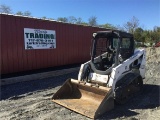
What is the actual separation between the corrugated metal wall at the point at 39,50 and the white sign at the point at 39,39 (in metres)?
0.17

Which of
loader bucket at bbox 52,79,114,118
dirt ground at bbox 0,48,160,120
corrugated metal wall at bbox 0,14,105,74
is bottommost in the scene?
dirt ground at bbox 0,48,160,120

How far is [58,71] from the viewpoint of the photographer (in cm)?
1040

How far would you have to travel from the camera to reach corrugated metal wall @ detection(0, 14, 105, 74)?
29.2 feet

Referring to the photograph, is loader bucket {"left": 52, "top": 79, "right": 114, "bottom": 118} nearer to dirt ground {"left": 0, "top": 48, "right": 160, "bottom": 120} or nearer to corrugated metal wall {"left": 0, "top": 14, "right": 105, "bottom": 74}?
dirt ground {"left": 0, "top": 48, "right": 160, "bottom": 120}

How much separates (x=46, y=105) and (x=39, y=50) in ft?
16.1

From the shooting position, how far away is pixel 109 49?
21.2ft

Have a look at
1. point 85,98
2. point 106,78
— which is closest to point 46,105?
point 85,98

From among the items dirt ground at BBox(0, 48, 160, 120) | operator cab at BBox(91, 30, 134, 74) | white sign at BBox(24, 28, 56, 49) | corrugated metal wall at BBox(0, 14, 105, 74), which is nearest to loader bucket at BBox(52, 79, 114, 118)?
dirt ground at BBox(0, 48, 160, 120)

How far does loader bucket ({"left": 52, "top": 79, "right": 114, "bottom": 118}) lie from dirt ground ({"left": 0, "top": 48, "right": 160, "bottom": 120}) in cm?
15

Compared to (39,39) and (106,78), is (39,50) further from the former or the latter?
(106,78)

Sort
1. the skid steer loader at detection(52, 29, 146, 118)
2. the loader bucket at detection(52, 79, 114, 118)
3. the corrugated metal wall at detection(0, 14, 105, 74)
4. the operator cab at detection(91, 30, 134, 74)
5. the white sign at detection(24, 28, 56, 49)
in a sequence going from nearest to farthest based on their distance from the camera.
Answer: the loader bucket at detection(52, 79, 114, 118), the skid steer loader at detection(52, 29, 146, 118), the operator cab at detection(91, 30, 134, 74), the corrugated metal wall at detection(0, 14, 105, 74), the white sign at detection(24, 28, 56, 49)

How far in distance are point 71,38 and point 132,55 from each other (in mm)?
5978

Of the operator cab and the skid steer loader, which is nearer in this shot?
the skid steer loader

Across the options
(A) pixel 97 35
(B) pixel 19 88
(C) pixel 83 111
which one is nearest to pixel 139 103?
(C) pixel 83 111
